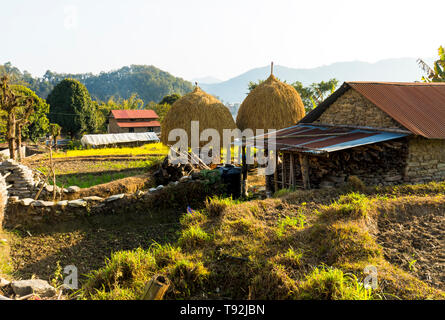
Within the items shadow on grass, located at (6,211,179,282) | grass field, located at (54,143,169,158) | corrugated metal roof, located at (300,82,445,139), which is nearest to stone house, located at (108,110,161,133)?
grass field, located at (54,143,169,158)

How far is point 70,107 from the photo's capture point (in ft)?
114

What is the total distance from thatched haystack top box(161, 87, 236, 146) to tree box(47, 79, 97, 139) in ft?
68.3

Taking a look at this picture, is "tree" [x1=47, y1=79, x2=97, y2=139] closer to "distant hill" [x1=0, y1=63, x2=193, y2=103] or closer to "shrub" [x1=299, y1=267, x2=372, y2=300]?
"shrub" [x1=299, y1=267, x2=372, y2=300]

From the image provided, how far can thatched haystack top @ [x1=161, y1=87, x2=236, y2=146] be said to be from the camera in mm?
A: 18250

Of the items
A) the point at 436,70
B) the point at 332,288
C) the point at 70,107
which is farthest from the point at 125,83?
the point at 332,288

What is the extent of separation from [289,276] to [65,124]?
1428 inches

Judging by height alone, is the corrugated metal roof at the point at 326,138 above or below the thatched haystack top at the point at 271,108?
below

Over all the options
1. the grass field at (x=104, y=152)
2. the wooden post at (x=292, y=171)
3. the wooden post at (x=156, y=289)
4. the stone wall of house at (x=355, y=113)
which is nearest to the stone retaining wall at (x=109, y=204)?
the wooden post at (x=292, y=171)

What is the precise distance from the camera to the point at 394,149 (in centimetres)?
992

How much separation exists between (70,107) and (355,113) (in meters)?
32.1

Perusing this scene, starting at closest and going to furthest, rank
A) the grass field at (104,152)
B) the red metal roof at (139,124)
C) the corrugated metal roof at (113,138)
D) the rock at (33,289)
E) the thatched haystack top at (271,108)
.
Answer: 1. the rock at (33,289)
2. the thatched haystack top at (271,108)
3. the grass field at (104,152)
4. the corrugated metal roof at (113,138)
5. the red metal roof at (139,124)

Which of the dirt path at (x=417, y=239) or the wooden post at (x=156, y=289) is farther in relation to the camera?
the dirt path at (x=417, y=239)

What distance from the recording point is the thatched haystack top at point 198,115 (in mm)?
18250

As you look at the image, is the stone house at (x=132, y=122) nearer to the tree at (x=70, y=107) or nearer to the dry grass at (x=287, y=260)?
the tree at (x=70, y=107)
